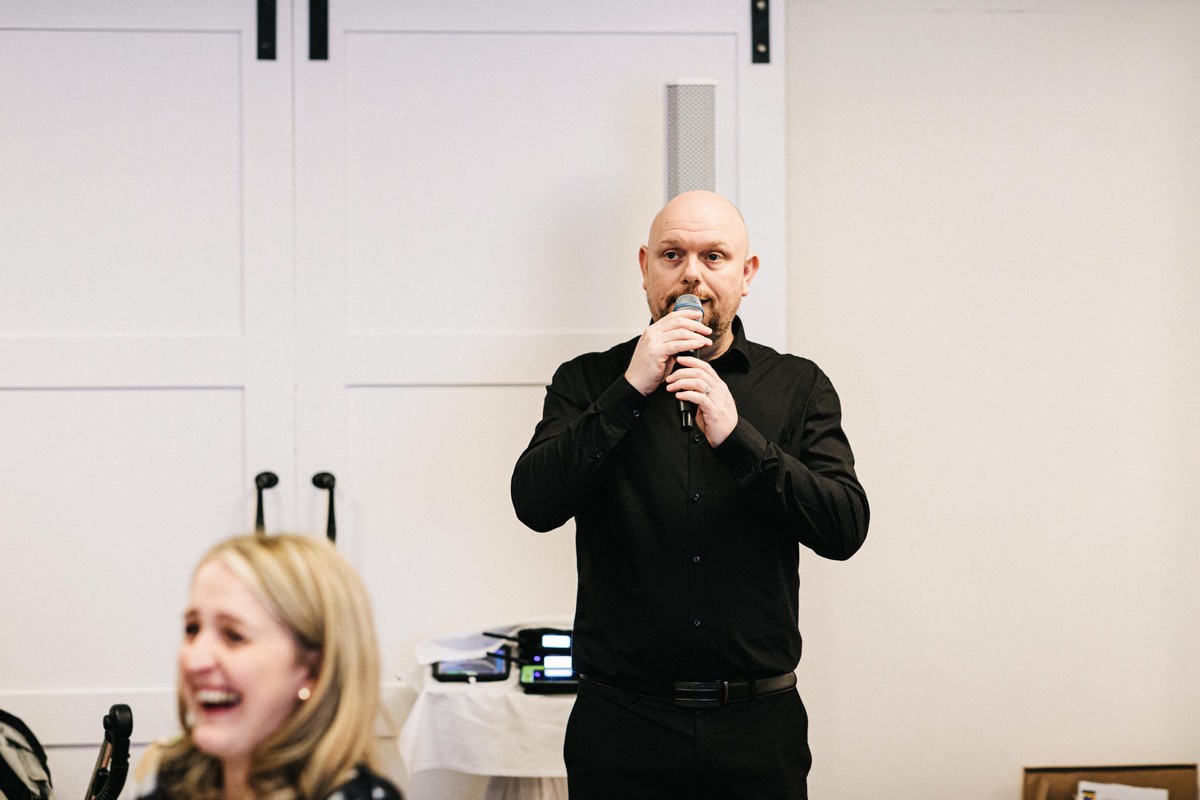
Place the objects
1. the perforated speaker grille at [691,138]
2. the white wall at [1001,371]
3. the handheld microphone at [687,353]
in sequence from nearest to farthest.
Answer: the handheld microphone at [687,353] → the perforated speaker grille at [691,138] → the white wall at [1001,371]

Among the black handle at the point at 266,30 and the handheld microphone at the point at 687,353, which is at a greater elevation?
the black handle at the point at 266,30

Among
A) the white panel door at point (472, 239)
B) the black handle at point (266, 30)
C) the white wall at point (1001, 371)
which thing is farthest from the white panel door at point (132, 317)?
the white wall at point (1001, 371)

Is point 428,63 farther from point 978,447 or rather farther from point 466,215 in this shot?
point 978,447

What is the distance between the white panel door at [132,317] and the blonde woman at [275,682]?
1598 millimetres

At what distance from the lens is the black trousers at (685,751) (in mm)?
2104

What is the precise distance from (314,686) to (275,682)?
50 millimetres

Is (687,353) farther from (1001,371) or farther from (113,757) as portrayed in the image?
(1001,371)

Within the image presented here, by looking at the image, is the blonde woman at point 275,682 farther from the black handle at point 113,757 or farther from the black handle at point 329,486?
the black handle at point 329,486

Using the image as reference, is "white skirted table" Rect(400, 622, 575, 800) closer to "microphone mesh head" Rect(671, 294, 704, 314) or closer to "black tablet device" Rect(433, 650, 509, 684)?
"black tablet device" Rect(433, 650, 509, 684)

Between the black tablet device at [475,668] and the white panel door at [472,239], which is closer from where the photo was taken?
the black tablet device at [475,668]

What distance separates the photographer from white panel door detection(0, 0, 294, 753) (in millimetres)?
2953

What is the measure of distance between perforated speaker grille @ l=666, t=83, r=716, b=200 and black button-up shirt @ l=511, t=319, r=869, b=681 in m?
0.64

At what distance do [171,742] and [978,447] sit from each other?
2406 mm

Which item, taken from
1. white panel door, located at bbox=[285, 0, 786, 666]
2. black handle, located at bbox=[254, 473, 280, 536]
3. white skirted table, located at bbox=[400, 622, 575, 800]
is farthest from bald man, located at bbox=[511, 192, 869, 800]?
black handle, located at bbox=[254, 473, 280, 536]
